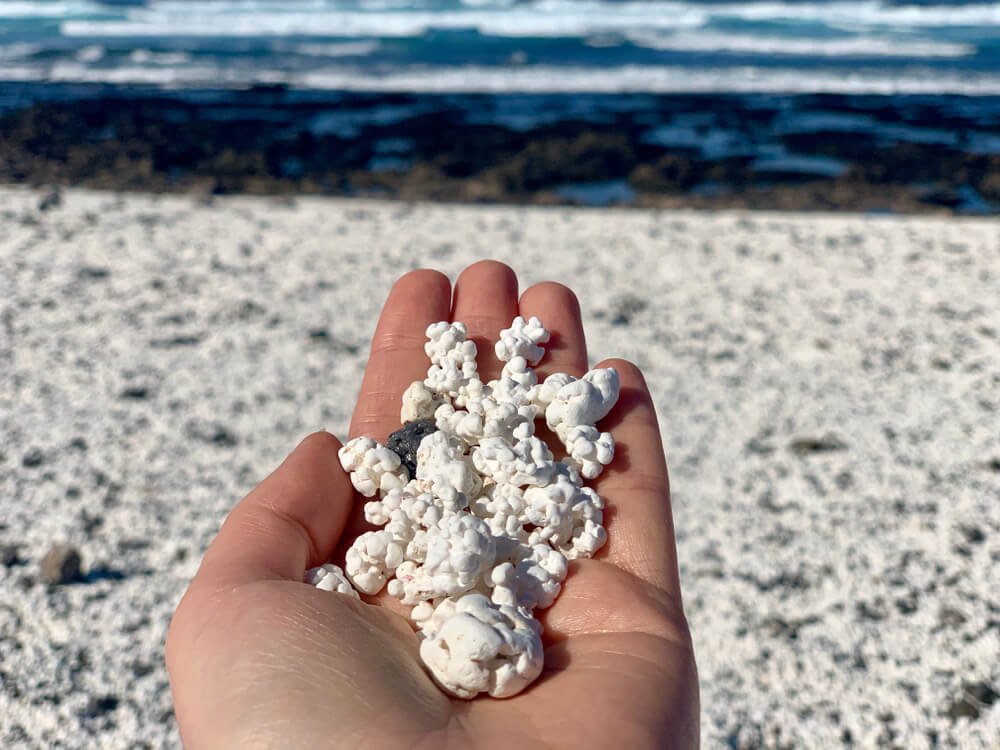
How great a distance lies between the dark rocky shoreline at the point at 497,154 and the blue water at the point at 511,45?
201 centimetres

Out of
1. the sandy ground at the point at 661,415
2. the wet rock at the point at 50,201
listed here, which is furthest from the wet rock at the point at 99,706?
the wet rock at the point at 50,201

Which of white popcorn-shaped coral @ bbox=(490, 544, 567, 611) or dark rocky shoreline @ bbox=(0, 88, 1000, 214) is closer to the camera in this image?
white popcorn-shaped coral @ bbox=(490, 544, 567, 611)

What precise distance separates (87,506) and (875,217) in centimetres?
525

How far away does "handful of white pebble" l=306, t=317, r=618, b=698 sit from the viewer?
4.31ft

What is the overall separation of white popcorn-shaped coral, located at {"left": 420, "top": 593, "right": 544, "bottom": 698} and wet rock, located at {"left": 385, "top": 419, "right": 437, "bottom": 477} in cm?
49

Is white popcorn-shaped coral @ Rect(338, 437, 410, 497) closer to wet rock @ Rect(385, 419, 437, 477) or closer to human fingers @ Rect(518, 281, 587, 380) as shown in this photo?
wet rock @ Rect(385, 419, 437, 477)

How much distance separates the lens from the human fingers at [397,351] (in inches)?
78.3

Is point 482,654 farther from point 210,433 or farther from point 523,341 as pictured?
point 210,433

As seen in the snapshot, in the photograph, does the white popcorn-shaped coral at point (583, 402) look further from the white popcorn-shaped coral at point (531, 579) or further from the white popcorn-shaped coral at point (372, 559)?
the white popcorn-shaped coral at point (372, 559)

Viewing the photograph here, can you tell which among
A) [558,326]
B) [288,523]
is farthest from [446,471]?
[558,326]

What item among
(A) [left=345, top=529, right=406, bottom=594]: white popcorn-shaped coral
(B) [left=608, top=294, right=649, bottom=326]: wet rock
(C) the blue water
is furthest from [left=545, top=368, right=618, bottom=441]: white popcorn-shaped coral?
(C) the blue water

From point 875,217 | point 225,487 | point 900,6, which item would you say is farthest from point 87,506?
point 900,6

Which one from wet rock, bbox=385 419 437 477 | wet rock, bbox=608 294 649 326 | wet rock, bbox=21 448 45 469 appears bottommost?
wet rock, bbox=21 448 45 469

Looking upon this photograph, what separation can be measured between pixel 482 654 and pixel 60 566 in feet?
5.69
